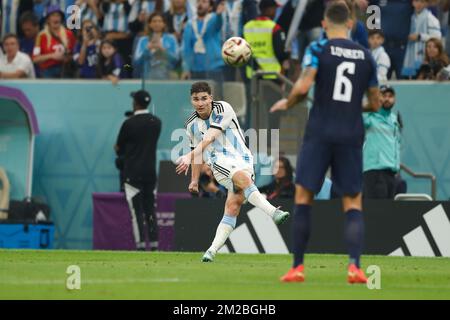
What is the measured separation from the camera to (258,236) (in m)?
21.8

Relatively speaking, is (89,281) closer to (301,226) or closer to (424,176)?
(301,226)

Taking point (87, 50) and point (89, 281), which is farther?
point (87, 50)

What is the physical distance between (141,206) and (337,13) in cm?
1103

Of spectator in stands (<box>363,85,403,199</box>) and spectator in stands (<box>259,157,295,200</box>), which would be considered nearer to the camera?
spectator in stands (<box>363,85,403,199</box>)

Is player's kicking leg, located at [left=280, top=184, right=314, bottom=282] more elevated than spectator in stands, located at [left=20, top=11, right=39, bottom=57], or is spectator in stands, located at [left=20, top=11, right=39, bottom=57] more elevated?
spectator in stands, located at [left=20, top=11, right=39, bottom=57]

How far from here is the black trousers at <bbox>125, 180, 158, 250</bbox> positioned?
22891mm

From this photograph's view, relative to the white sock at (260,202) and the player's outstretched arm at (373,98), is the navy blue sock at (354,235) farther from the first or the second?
the white sock at (260,202)

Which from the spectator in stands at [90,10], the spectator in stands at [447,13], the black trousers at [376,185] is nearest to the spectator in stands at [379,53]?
the spectator in stands at [447,13]

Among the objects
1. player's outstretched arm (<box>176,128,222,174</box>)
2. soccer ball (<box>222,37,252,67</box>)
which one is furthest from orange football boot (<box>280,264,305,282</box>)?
soccer ball (<box>222,37,252,67</box>)

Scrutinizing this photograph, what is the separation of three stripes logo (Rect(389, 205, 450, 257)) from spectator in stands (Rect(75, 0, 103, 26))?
26.1 feet

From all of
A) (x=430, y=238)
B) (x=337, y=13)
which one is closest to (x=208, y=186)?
(x=430, y=238)

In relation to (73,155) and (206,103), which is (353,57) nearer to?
(206,103)

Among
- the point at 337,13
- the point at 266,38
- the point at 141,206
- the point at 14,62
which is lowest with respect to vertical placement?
the point at 141,206

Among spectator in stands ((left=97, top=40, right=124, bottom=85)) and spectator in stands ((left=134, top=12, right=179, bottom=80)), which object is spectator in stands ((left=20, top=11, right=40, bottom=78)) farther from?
spectator in stands ((left=134, top=12, right=179, bottom=80))
